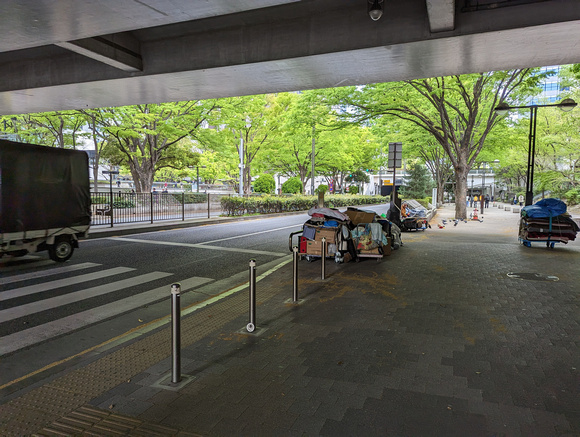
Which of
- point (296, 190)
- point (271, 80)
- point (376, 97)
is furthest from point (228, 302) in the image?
point (296, 190)

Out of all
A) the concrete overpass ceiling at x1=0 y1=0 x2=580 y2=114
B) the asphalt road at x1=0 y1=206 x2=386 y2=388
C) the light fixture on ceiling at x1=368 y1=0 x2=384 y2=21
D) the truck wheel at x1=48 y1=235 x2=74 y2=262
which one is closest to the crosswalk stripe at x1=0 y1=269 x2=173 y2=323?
the asphalt road at x1=0 y1=206 x2=386 y2=388

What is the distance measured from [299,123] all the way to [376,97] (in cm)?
395

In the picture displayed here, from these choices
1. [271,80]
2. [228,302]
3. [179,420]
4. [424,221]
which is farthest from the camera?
[424,221]

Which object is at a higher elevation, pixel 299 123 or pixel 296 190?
pixel 299 123

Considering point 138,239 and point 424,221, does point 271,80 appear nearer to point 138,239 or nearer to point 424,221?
point 138,239

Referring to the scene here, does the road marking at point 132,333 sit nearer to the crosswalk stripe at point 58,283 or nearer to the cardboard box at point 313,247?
the cardboard box at point 313,247

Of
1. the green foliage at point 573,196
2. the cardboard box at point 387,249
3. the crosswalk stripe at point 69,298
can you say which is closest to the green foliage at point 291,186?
the green foliage at point 573,196

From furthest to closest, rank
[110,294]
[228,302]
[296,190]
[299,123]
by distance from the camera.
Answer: [296,190]
[299,123]
[110,294]
[228,302]

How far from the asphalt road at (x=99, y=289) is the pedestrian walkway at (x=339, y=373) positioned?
24.9 inches

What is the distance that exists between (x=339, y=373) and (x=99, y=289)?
5301mm

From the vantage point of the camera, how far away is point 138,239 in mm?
14586

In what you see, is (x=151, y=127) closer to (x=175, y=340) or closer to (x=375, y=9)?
(x=375, y=9)

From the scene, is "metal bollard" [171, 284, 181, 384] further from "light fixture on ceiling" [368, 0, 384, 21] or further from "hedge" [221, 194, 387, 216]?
"hedge" [221, 194, 387, 216]

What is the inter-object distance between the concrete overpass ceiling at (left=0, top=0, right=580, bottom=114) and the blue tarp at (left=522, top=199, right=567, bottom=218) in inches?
172
